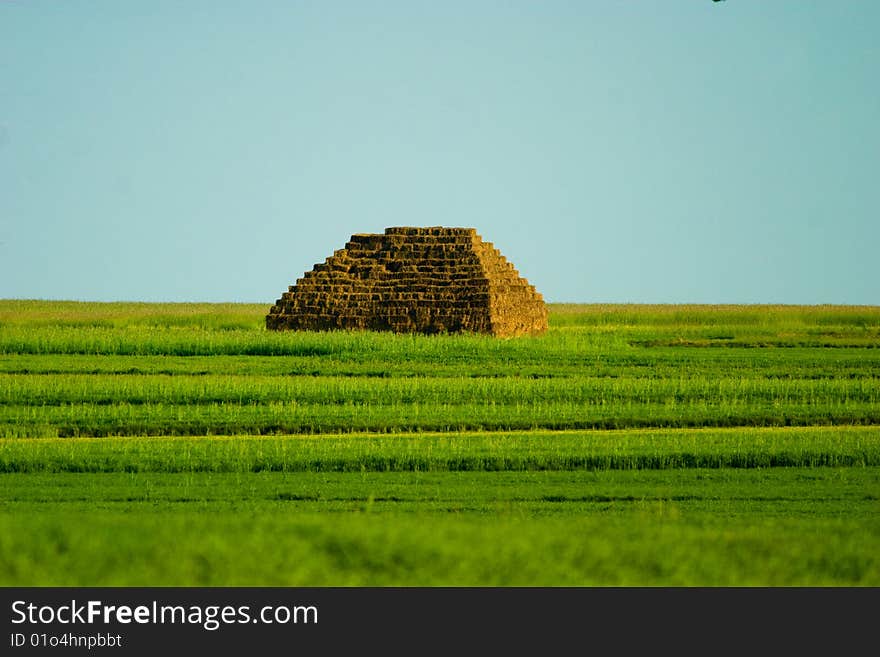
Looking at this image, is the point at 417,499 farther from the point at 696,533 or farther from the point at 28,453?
the point at 28,453

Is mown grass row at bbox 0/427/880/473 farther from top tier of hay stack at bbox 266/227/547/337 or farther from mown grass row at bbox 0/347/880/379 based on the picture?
top tier of hay stack at bbox 266/227/547/337

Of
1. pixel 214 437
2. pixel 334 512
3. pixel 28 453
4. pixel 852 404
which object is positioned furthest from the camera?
pixel 852 404

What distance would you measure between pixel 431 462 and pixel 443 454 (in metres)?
0.38

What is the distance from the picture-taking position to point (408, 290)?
4022 cm

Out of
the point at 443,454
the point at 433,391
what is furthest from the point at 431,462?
the point at 433,391

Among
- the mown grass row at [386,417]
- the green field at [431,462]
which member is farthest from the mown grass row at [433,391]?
the mown grass row at [386,417]

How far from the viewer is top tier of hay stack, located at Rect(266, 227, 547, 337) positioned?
129 ft

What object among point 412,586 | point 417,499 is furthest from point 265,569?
point 417,499

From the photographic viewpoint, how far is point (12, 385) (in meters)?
23.6

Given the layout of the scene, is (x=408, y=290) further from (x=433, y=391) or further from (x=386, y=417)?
(x=386, y=417)

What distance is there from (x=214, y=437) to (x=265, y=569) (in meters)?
11.1

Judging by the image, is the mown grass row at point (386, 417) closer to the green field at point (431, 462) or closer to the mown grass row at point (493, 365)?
the green field at point (431, 462)

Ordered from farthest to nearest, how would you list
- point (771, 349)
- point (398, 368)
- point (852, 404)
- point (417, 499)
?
point (771, 349)
point (398, 368)
point (852, 404)
point (417, 499)

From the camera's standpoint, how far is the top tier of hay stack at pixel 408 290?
3944 centimetres
